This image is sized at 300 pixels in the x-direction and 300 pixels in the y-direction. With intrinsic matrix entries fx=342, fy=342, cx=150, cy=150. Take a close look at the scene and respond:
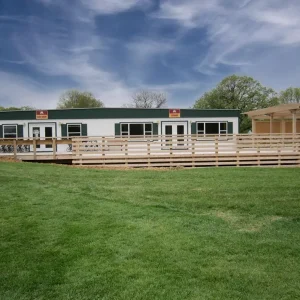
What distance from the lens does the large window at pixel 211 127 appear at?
21.8 m

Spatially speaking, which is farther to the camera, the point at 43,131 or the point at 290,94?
the point at 290,94

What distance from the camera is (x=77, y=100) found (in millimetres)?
48000

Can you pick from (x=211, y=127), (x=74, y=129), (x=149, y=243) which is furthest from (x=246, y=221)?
(x=74, y=129)

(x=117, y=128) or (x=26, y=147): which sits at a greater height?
(x=117, y=128)

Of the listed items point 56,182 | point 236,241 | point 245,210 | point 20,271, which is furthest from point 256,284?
point 56,182

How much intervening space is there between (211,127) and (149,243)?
60.3 feet

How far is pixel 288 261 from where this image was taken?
3.62 meters

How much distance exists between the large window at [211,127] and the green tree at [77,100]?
28476mm

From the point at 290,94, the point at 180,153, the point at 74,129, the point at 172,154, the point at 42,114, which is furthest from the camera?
the point at 290,94

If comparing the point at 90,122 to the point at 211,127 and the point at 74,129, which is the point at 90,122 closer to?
the point at 74,129

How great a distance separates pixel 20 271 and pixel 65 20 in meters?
23.4

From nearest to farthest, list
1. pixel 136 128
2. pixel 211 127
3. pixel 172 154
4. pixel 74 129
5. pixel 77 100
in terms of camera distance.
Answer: pixel 172 154, pixel 74 129, pixel 136 128, pixel 211 127, pixel 77 100

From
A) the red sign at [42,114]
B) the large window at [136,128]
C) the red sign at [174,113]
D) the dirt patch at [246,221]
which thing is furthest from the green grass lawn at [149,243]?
the red sign at [42,114]

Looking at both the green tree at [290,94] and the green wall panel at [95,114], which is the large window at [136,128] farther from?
the green tree at [290,94]
